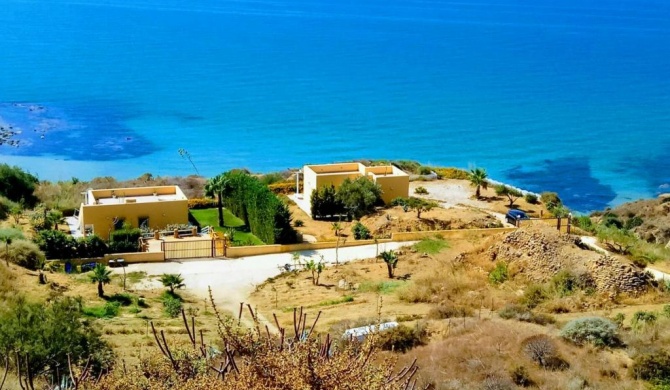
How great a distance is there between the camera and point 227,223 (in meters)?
35.2

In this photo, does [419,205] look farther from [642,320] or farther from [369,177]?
[642,320]

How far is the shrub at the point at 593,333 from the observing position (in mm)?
17469

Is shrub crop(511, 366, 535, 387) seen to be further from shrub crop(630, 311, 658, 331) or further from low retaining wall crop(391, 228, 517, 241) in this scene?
low retaining wall crop(391, 228, 517, 241)

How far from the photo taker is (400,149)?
6769cm

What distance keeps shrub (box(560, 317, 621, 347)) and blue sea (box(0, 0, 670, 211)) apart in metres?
37.6

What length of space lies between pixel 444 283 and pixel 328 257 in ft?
22.2

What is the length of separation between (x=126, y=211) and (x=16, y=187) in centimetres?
995

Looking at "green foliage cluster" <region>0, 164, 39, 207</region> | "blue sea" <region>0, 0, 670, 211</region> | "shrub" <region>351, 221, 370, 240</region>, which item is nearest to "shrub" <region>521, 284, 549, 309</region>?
"shrub" <region>351, 221, 370, 240</region>

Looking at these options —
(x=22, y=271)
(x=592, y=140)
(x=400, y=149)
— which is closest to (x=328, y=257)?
(x=22, y=271)

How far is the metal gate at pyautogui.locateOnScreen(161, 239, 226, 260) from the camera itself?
29.4 metres

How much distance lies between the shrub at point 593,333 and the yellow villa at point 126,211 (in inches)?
753

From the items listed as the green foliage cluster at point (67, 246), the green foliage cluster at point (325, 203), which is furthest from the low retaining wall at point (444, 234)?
the green foliage cluster at point (67, 246)

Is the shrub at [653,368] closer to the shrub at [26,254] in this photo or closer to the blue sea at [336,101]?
the shrub at [26,254]

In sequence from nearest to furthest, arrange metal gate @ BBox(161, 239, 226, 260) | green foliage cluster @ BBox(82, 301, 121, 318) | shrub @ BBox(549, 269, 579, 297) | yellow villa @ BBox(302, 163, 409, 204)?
green foliage cluster @ BBox(82, 301, 121, 318)
shrub @ BBox(549, 269, 579, 297)
metal gate @ BBox(161, 239, 226, 260)
yellow villa @ BBox(302, 163, 409, 204)
